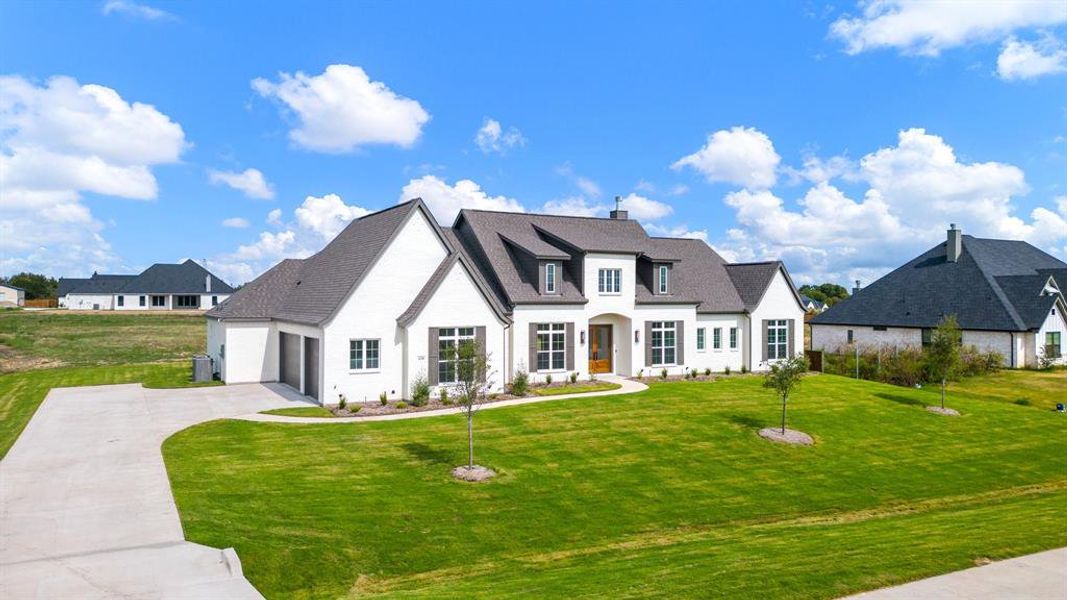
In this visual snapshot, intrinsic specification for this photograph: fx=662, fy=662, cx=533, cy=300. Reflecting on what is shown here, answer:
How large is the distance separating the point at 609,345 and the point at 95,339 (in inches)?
1693

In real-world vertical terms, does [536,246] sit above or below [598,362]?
above

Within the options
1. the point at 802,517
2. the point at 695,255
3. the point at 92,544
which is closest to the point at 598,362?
the point at 695,255

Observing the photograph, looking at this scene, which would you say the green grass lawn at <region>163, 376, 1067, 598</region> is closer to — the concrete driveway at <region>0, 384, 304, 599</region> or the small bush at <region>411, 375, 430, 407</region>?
the concrete driveway at <region>0, 384, 304, 599</region>

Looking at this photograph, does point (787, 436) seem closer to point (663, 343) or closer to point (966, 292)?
point (663, 343)

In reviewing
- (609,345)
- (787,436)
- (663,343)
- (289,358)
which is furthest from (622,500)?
(289,358)

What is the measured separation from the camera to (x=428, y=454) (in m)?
17.1

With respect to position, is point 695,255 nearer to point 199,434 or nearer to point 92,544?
point 199,434

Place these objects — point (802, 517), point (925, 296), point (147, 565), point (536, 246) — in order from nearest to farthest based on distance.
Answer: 1. point (147, 565)
2. point (802, 517)
3. point (536, 246)
4. point (925, 296)

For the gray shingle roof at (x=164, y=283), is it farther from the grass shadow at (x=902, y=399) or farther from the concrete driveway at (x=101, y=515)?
the grass shadow at (x=902, y=399)

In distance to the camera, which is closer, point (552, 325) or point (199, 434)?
point (199, 434)

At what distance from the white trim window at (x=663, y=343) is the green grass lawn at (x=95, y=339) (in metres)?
30.1

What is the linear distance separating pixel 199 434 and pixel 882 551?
55.4ft

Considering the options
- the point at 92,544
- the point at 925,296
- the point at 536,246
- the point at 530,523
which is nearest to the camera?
the point at 92,544

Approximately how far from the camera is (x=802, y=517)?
14.9 m
